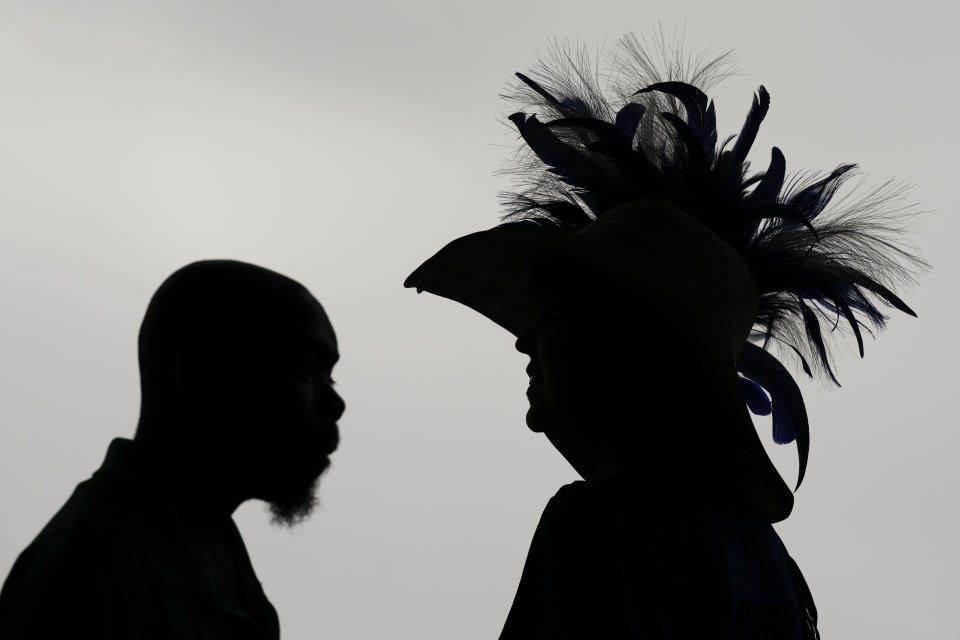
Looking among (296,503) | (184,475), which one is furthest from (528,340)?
(184,475)

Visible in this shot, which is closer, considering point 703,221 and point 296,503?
point 296,503

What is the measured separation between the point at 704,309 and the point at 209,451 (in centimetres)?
75

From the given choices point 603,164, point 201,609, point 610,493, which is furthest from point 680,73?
point 201,609

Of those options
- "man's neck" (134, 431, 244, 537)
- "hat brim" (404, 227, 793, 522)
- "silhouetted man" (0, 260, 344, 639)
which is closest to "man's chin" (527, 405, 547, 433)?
"hat brim" (404, 227, 793, 522)

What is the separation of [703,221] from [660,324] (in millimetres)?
309

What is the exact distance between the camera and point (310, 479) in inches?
46.9

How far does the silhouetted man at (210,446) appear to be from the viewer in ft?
3.47

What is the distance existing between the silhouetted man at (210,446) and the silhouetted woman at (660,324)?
423mm

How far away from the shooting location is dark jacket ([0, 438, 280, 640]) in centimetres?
98

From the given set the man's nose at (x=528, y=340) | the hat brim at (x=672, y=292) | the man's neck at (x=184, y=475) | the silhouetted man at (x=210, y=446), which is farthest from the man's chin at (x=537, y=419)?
the man's neck at (x=184, y=475)

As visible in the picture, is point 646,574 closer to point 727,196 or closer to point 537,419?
point 537,419

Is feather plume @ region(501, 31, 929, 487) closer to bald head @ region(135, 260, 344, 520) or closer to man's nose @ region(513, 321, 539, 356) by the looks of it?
man's nose @ region(513, 321, 539, 356)

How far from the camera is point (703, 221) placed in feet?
5.58

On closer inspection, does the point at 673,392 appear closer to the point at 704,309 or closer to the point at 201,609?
the point at 704,309
